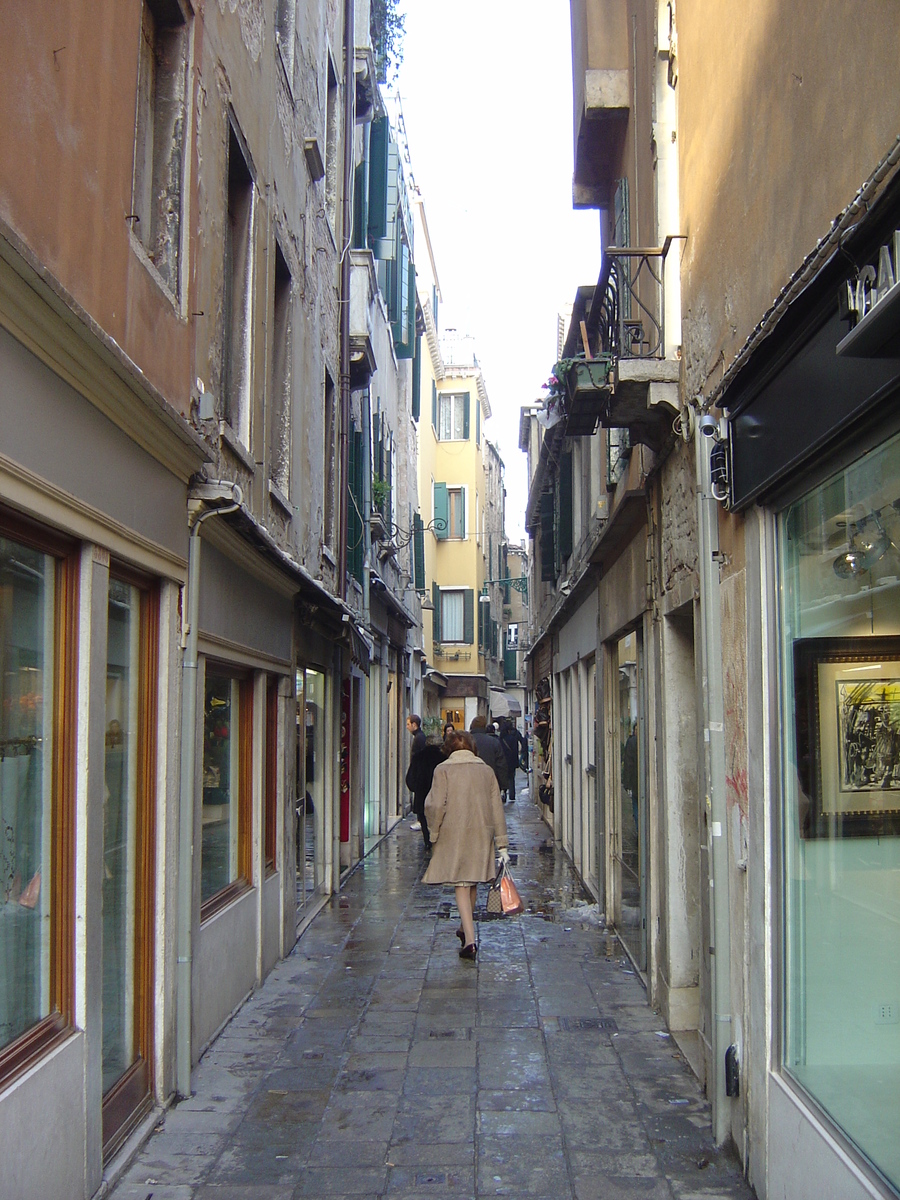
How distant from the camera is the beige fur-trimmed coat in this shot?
8719mm

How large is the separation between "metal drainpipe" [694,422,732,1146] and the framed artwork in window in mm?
811

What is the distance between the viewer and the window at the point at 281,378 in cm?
939

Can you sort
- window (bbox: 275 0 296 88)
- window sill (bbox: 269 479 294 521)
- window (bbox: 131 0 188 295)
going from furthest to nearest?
window (bbox: 275 0 296 88)
window sill (bbox: 269 479 294 521)
window (bbox: 131 0 188 295)

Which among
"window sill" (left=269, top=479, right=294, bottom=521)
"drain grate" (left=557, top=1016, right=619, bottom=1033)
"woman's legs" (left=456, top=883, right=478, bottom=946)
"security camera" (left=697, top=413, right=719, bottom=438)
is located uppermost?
"window sill" (left=269, top=479, right=294, bottom=521)

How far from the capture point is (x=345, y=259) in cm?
1302

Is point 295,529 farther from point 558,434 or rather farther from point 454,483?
point 454,483

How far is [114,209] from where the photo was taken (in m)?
4.70

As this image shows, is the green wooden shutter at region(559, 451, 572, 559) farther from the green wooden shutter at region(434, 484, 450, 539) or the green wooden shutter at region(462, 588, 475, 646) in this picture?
the green wooden shutter at region(462, 588, 475, 646)

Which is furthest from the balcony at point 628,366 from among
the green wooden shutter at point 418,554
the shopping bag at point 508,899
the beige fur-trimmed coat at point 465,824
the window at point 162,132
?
the green wooden shutter at point 418,554

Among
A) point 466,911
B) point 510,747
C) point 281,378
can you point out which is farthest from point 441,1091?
point 510,747

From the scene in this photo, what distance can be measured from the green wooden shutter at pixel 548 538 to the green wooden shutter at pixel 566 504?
6.90ft

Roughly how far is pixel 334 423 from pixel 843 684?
30.6ft

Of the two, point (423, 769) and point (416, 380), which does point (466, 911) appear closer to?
point (423, 769)

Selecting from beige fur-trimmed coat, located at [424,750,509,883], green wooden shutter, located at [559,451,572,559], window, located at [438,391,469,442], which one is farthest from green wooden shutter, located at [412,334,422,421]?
beige fur-trimmed coat, located at [424,750,509,883]
